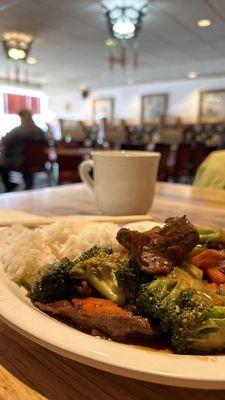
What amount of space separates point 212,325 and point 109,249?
0.18 meters

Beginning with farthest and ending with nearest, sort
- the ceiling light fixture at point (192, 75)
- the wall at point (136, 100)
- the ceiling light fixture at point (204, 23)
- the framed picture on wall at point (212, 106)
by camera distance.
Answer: the wall at point (136, 100) → the framed picture on wall at point (212, 106) → the ceiling light fixture at point (192, 75) → the ceiling light fixture at point (204, 23)

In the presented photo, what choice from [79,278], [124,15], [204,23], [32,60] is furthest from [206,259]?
[32,60]

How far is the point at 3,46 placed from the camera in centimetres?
596

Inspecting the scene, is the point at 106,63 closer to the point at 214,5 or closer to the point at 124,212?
the point at 214,5

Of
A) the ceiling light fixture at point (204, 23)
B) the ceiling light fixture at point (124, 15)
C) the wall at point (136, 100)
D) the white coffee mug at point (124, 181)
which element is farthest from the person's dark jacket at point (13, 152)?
the wall at point (136, 100)

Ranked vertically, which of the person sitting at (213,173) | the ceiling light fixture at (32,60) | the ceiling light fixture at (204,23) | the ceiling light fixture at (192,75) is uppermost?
the ceiling light fixture at (32,60)

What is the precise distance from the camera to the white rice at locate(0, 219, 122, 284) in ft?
1.35

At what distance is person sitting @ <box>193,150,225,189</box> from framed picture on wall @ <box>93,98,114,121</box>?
9.32 m

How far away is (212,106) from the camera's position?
865cm

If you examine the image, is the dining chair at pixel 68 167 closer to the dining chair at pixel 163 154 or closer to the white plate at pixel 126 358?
the dining chair at pixel 163 154

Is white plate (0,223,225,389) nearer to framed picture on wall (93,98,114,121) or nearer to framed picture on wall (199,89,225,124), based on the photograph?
framed picture on wall (199,89,225,124)

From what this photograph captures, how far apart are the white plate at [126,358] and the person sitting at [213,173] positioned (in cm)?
135

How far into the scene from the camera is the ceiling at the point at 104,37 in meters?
4.38

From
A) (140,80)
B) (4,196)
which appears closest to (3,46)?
(140,80)
